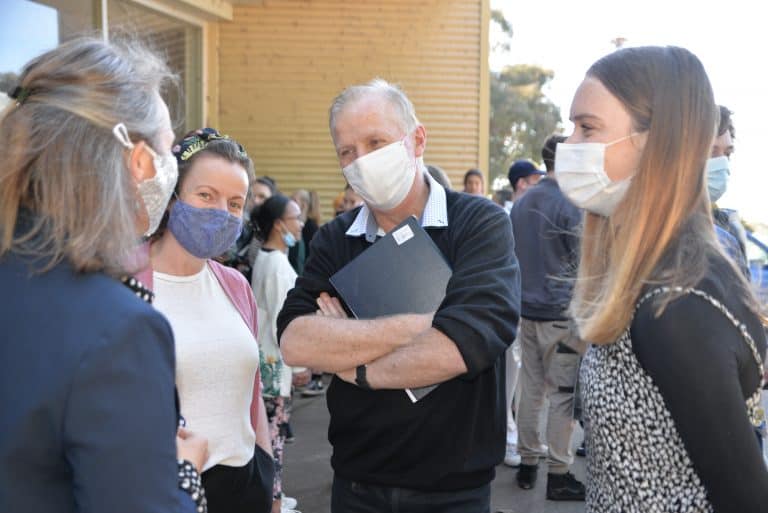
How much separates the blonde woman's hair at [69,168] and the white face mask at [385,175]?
4.09ft

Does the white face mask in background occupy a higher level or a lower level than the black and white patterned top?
higher

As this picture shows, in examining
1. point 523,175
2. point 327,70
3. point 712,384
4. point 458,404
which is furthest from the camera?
point 327,70

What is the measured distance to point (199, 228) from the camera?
2590mm

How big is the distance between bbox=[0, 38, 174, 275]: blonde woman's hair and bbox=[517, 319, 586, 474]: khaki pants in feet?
13.6

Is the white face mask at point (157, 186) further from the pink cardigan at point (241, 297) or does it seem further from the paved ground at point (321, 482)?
the paved ground at point (321, 482)

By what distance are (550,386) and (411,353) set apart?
139 inches

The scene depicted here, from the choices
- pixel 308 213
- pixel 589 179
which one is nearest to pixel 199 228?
pixel 589 179

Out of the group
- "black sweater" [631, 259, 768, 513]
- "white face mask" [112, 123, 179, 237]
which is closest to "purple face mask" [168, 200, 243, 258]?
"white face mask" [112, 123, 179, 237]

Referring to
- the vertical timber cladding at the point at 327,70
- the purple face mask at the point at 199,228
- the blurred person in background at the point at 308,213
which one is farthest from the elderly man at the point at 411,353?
the vertical timber cladding at the point at 327,70

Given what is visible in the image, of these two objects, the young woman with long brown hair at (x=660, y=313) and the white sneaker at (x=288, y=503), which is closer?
the young woman with long brown hair at (x=660, y=313)

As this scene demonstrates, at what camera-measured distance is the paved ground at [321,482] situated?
5.14 m

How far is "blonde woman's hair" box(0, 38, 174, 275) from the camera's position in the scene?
1.28 meters

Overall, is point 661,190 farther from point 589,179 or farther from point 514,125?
point 514,125

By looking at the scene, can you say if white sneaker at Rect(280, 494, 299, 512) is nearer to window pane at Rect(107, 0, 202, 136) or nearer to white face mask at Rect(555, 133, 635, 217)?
white face mask at Rect(555, 133, 635, 217)
